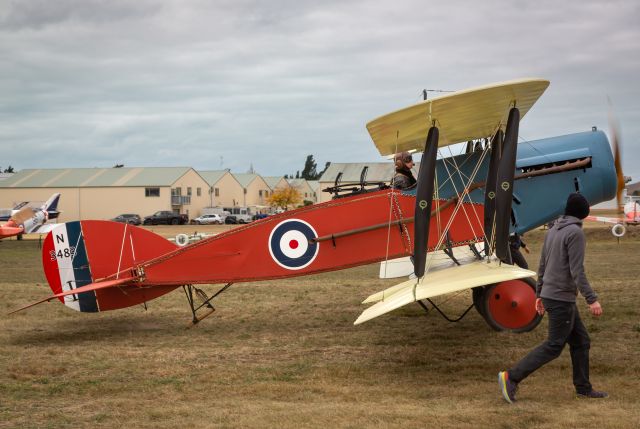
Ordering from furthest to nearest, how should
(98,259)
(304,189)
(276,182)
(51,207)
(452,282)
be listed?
1. (276,182)
2. (304,189)
3. (51,207)
4. (98,259)
5. (452,282)

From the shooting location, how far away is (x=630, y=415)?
4695 millimetres

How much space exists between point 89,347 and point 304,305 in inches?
146

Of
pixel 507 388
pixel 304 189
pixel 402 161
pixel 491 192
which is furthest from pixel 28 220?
pixel 304 189

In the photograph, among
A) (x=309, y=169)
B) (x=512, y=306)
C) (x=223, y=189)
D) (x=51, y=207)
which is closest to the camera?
(x=512, y=306)

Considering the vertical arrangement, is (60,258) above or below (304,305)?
above

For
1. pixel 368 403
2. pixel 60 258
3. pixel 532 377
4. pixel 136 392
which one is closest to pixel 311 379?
pixel 368 403

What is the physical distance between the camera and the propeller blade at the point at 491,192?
690cm

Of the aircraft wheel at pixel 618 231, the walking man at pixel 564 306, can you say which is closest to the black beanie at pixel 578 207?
the walking man at pixel 564 306

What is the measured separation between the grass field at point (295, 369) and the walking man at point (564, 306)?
18 cm

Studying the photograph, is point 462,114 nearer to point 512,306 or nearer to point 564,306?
point 512,306

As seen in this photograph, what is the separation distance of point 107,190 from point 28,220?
123 feet

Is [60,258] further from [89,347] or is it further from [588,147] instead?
[588,147]

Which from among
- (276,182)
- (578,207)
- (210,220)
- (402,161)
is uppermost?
(276,182)

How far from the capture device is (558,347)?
513 centimetres
